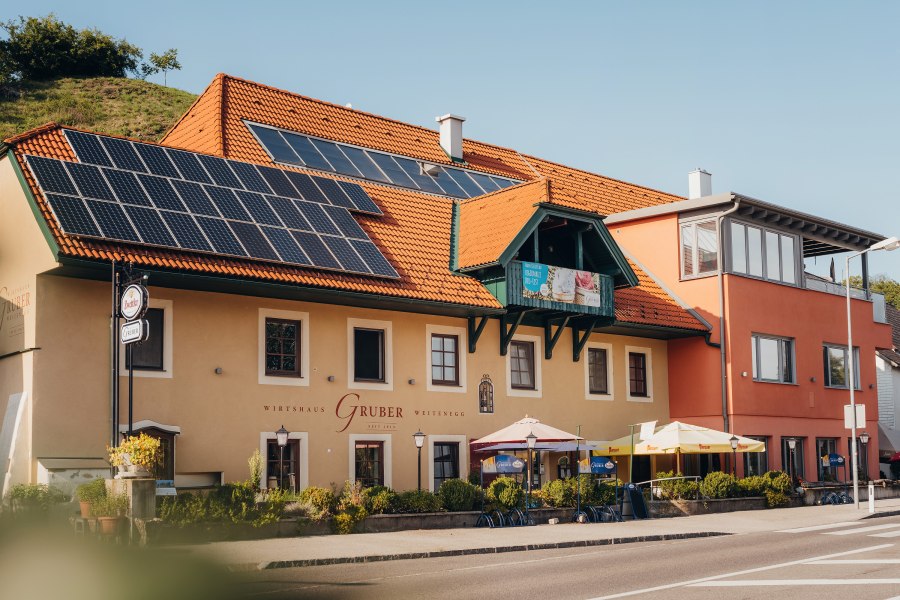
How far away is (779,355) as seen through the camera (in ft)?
114

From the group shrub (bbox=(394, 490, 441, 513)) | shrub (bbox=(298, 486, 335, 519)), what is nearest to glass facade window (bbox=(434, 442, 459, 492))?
shrub (bbox=(394, 490, 441, 513))

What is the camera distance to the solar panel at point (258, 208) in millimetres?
23500

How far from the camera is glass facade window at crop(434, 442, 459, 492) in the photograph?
2638 cm

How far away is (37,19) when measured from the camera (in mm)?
83500

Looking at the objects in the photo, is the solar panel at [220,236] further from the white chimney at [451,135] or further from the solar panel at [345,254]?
the white chimney at [451,135]

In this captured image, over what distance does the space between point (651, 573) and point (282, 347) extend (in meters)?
11.9

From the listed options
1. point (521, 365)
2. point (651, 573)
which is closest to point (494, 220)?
point (521, 365)

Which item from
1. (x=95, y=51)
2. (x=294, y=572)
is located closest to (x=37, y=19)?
(x=95, y=51)

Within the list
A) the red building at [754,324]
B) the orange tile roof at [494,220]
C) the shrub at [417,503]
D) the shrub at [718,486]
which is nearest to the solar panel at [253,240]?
the shrub at [417,503]

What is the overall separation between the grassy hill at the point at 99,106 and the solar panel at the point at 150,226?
2177 inches

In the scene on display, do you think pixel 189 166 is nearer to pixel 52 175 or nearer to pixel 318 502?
pixel 52 175

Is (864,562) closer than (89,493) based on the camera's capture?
Yes

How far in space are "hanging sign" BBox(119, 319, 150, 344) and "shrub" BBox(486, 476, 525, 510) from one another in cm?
884

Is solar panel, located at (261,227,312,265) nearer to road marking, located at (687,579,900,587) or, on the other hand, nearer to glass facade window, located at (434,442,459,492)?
glass facade window, located at (434,442,459,492)
